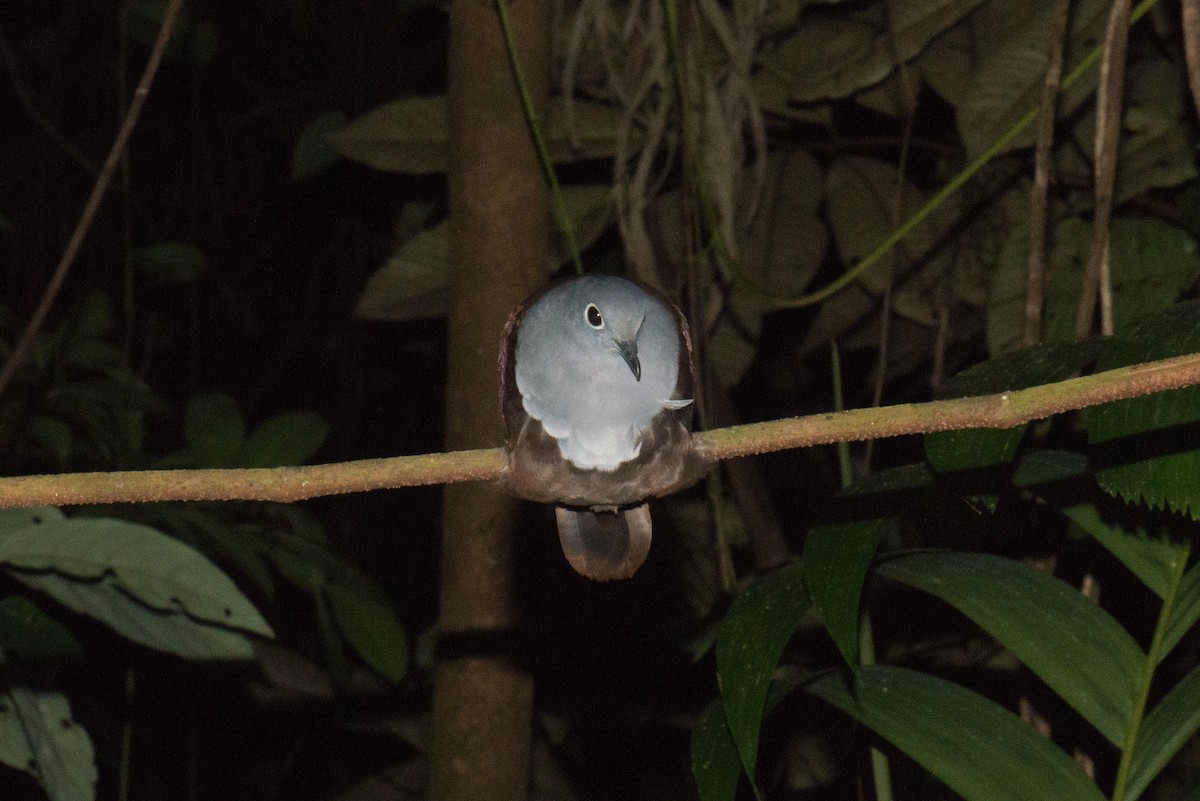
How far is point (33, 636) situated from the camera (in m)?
1.92

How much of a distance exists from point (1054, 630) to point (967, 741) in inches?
7.6

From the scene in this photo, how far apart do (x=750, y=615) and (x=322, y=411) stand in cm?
330

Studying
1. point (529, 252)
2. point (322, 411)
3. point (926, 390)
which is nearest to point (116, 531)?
point (529, 252)

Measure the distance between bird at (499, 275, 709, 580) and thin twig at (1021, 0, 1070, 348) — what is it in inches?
32.7

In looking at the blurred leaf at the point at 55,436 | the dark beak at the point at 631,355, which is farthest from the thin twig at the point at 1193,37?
the blurred leaf at the point at 55,436

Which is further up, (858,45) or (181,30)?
(181,30)

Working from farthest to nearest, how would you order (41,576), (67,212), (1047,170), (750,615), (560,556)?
(67,212), (560,556), (1047,170), (41,576), (750,615)

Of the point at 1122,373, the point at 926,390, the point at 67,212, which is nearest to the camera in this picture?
the point at 1122,373

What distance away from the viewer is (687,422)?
177 cm

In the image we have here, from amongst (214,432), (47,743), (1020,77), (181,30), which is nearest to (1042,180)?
(1020,77)

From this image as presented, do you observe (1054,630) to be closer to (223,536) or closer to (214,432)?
(223,536)

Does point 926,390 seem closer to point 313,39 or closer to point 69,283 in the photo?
point 313,39

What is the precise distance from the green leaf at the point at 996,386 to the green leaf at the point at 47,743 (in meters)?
1.51

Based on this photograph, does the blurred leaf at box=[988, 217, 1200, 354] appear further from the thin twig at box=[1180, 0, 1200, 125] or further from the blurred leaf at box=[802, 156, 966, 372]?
the thin twig at box=[1180, 0, 1200, 125]
